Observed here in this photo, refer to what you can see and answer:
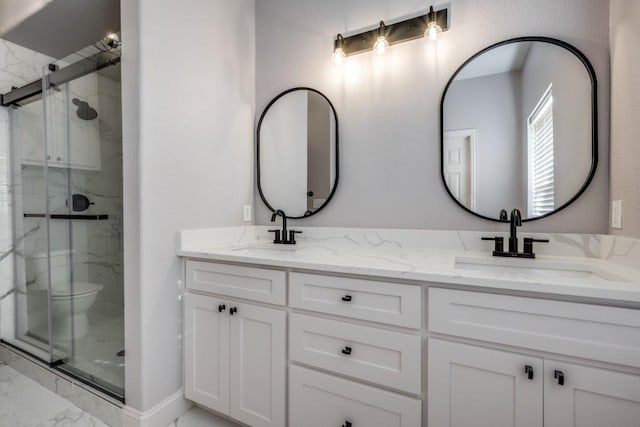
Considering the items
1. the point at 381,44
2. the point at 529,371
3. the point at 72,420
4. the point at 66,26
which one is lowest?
the point at 72,420

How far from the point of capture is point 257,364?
4.30 feet

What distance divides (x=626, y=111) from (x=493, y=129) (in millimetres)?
465

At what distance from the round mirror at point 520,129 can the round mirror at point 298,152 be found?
0.67m

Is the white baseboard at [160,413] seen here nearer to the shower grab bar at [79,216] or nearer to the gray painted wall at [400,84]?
the gray painted wall at [400,84]

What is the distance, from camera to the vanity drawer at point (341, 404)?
1.04m

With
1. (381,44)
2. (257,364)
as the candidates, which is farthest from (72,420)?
(381,44)

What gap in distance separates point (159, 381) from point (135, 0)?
5.90 ft

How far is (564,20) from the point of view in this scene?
1366 mm

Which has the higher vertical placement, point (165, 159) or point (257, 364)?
point (165, 159)

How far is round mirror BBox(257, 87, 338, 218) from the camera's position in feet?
6.09

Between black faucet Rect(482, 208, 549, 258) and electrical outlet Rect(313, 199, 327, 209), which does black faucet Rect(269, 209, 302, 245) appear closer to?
electrical outlet Rect(313, 199, 327, 209)

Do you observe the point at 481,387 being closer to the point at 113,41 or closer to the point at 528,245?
the point at 528,245

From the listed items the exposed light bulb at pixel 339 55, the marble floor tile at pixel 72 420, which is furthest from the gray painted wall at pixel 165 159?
the exposed light bulb at pixel 339 55

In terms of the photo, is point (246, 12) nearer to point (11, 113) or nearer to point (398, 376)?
point (11, 113)
